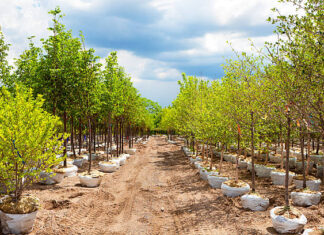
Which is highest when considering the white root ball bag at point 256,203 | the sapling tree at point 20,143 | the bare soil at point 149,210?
the sapling tree at point 20,143

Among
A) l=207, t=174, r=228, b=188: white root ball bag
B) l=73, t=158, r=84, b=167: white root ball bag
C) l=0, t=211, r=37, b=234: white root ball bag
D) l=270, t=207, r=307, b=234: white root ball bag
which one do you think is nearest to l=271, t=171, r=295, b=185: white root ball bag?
l=207, t=174, r=228, b=188: white root ball bag

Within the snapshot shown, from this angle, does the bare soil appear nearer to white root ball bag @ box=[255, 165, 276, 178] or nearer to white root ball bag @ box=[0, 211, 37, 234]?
white root ball bag @ box=[0, 211, 37, 234]

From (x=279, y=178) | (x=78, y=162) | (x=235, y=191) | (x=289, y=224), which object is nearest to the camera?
(x=289, y=224)

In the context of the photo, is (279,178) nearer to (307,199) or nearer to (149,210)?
(307,199)

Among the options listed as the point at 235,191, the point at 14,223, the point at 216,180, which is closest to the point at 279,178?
the point at 216,180

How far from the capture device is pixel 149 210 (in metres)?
11.2

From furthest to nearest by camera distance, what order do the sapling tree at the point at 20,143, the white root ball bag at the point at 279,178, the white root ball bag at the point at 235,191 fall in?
the white root ball bag at the point at 279,178 < the white root ball bag at the point at 235,191 < the sapling tree at the point at 20,143

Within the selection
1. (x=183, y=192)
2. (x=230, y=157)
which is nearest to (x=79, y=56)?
(x=183, y=192)

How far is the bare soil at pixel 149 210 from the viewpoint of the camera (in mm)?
8883

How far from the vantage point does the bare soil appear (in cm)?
888

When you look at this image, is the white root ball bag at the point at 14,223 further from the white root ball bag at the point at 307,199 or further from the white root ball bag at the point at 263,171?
the white root ball bag at the point at 263,171

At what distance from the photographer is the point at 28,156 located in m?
8.30

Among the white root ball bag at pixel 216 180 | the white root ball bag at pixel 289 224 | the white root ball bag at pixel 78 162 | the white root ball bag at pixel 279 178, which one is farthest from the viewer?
the white root ball bag at pixel 78 162

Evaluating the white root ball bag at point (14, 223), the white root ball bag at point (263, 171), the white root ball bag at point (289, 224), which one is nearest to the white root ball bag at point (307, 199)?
the white root ball bag at point (289, 224)
